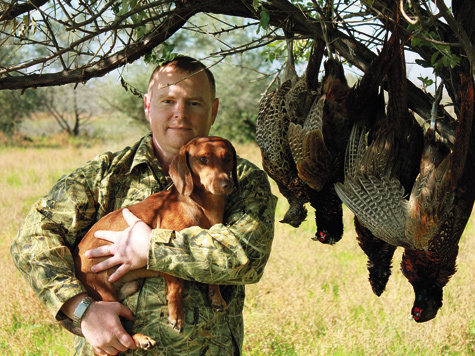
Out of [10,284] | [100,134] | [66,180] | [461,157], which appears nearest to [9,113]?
[100,134]

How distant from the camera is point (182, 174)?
9.11 feet

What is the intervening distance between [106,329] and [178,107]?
134cm

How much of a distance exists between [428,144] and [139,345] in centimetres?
186

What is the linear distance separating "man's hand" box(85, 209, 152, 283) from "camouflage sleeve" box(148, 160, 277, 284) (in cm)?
7

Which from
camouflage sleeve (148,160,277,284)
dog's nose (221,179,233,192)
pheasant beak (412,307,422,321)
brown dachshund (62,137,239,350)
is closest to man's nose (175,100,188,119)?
brown dachshund (62,137,239,350)

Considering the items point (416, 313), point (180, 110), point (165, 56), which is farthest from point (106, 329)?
point (416, 313)

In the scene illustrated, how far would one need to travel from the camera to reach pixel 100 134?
2612cm

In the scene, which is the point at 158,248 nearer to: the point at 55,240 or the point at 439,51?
the point at 55,240

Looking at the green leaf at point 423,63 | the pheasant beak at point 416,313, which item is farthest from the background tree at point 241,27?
the pheasant beak at point 416,313

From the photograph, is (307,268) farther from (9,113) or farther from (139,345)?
(9,113)

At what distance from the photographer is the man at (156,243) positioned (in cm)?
260

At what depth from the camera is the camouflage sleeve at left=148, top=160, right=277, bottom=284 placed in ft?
8.43

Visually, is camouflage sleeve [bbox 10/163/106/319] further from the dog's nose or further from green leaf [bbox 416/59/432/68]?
green leaf [bbox 416/59/432/68]

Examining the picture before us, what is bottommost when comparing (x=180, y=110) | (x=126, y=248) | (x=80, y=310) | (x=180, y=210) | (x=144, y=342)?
(x=144, y=342)
